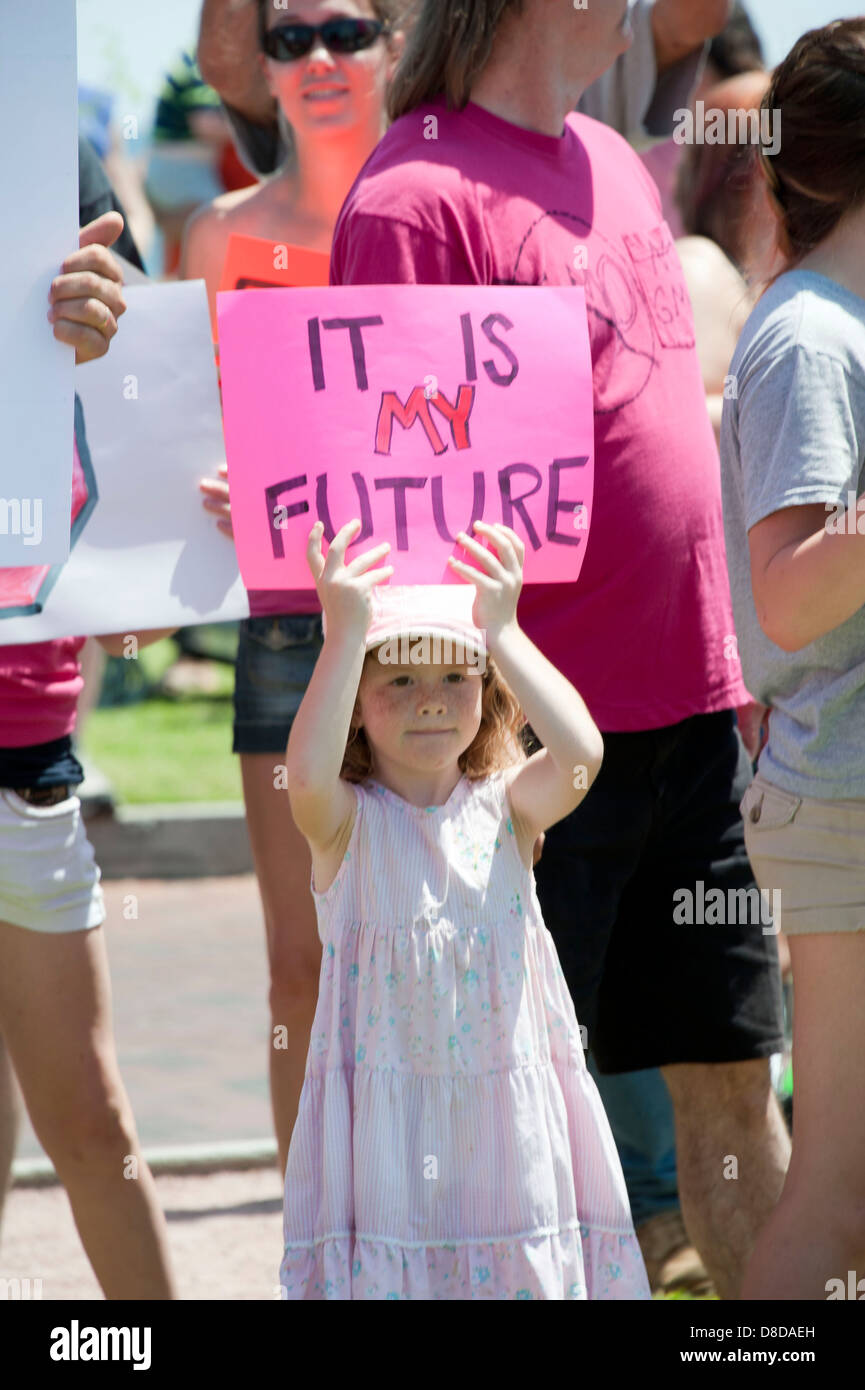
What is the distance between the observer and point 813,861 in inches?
95.8

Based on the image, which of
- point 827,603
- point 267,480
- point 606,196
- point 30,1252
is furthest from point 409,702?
point 30,1252

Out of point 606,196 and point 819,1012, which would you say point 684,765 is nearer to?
point 819,1012

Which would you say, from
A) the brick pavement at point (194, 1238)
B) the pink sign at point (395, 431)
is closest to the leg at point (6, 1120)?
the brick pavement at point (194, 1238)

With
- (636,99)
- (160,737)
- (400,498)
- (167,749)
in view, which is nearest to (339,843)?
(400,498)

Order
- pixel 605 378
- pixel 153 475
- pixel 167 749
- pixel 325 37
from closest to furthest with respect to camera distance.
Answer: pixel 605 378 < pixel 153 475 < pixel 325 37 < pixel 167 749

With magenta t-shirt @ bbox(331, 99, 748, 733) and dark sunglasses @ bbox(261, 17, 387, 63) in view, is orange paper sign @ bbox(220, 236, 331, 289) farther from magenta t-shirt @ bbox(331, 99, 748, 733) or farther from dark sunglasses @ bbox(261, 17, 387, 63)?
dark sunglasses @ bbox(261, 17, 387, 63)

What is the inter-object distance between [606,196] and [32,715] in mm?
1204

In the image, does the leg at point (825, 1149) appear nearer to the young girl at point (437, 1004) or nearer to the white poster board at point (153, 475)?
the young girl at point (437, 1004)

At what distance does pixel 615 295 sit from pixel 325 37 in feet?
4.17

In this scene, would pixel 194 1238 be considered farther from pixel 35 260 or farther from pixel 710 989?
pixel 35 260

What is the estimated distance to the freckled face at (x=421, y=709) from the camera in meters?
2.42

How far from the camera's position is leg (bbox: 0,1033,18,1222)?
3041 millimetres
